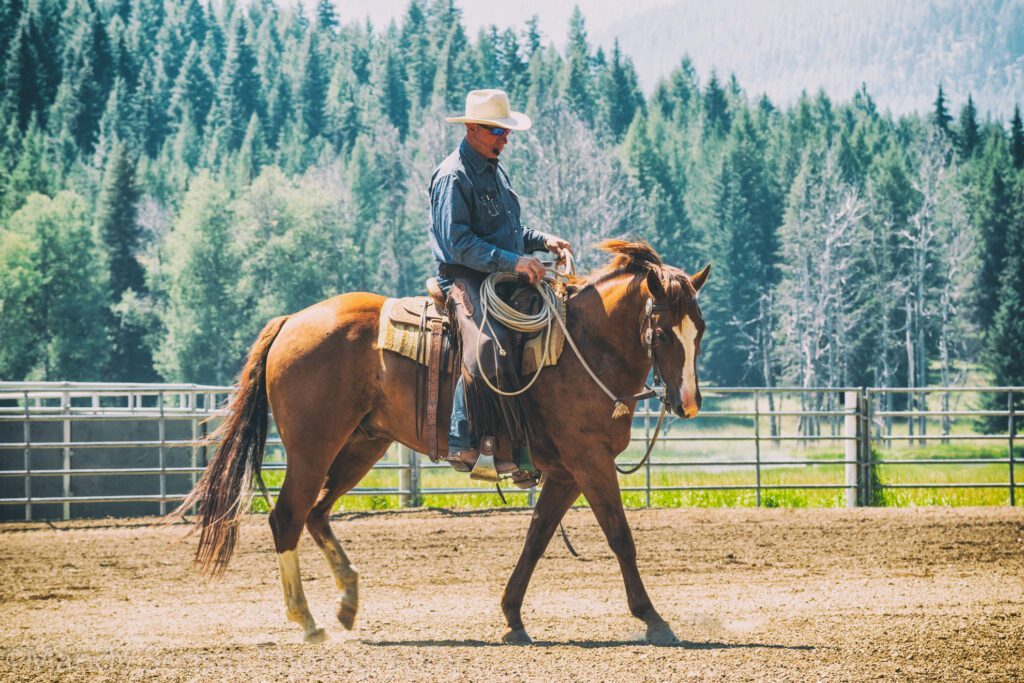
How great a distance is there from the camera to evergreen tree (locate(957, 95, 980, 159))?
69500 millimetres

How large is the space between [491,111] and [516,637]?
269 centimetres

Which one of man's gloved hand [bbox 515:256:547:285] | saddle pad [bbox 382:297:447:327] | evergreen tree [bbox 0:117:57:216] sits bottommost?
saddle pad [bbox 382:297:447:327]

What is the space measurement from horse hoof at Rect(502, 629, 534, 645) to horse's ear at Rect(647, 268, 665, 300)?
1803 millimetres

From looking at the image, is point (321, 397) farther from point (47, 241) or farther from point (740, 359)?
point (740, 359)

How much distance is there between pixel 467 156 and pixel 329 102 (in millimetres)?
98214

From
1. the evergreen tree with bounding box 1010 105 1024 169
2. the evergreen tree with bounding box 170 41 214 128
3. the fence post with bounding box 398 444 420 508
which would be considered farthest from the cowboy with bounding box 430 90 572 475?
the evergreen tree with bounding box 170 41 214 128

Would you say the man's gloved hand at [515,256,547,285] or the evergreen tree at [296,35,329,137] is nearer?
the man's gloved hand at [515,256,547,285]

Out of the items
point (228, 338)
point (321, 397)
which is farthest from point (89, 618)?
point (228, 338)

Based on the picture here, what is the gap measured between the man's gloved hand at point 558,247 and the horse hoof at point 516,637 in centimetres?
193

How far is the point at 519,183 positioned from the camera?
4988 centimetres

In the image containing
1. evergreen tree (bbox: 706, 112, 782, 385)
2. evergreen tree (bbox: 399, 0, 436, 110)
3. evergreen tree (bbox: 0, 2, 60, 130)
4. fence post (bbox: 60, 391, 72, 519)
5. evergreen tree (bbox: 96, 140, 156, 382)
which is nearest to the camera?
fence post (bbox: 60, 391, 72, 519)

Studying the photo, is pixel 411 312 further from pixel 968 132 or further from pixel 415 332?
pixel 968 132

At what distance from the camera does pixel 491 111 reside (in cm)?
573

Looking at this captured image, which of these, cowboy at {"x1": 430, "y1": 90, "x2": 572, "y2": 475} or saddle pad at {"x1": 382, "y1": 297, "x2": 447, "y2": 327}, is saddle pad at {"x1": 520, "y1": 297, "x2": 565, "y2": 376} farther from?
saddle pad at {"x1": 382, "y1": 297, "x2": 447, "y2": 327}
